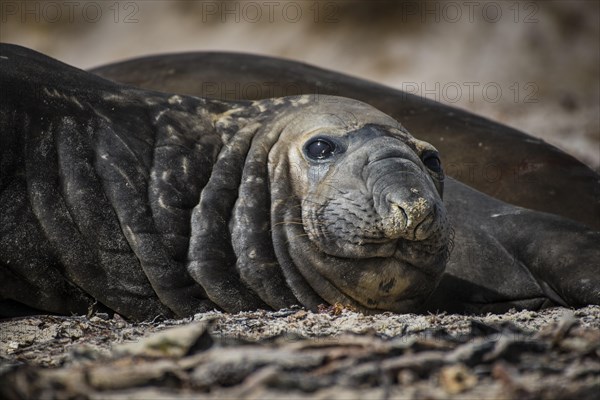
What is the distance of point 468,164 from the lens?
21.7 feet

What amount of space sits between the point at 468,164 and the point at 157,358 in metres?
4.35

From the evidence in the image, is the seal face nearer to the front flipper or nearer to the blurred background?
the front flipper

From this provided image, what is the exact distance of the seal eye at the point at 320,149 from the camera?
470cm

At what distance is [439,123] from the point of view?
6.94 m

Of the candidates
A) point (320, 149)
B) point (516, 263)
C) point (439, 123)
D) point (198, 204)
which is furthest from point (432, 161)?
point (439, 123)

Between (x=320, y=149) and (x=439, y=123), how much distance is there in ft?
7.83

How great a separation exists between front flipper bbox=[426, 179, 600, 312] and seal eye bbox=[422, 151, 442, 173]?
650 millimetres

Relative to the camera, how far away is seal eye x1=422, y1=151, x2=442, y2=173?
4.93m

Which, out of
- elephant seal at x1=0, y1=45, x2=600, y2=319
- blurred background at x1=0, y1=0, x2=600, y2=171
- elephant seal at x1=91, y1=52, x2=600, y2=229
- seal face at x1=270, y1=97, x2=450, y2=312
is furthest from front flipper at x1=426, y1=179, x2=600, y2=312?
blurred background at x1=0, y1=0, x2=600, y2=171

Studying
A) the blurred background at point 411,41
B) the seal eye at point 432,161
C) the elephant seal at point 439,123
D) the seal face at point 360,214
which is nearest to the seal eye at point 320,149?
the seal face at point 360,214

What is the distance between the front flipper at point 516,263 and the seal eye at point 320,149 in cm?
97

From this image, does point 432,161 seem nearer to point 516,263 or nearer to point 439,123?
point 516,263

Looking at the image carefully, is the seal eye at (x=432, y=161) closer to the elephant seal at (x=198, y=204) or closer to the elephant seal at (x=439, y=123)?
the elephant seal at (x=198, y=204)

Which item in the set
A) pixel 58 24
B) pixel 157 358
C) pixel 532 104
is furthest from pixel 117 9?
pixel 157 358
